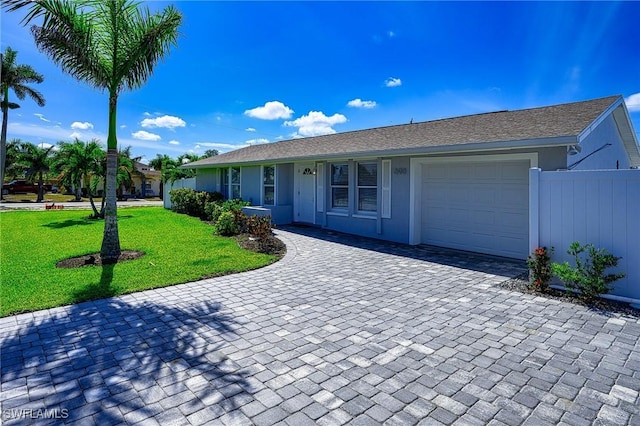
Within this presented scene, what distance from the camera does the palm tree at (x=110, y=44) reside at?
7.08 metres

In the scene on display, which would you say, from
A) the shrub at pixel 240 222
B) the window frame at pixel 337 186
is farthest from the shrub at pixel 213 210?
the window frame at pixel 337 186

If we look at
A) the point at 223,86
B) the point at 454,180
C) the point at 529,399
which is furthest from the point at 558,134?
the point at 223,86

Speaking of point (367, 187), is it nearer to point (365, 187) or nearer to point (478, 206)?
point (365, 187)

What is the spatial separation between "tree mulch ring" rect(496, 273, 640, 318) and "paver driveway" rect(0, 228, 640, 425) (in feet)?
0.88

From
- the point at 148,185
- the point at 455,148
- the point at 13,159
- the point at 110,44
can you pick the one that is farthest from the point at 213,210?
the point at 148,185

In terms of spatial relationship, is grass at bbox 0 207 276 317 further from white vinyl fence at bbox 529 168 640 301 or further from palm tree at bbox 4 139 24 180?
palm tree at bbox 4 139 24 180

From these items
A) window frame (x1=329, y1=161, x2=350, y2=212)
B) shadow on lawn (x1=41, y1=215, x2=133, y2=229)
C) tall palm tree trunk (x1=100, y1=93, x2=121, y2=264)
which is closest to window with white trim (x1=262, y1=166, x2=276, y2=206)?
window frame (x1=329, y1=161, x2=350, y2=212)

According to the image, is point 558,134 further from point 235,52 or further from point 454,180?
point 235,52

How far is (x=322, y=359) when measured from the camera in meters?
3.50

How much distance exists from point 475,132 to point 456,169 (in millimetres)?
1055

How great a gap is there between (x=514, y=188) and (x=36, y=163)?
37.7 m

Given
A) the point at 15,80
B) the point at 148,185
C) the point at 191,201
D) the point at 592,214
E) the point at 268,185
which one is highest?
the point at 15,80

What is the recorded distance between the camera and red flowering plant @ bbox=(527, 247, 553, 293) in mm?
5871

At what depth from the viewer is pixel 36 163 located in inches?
1214
